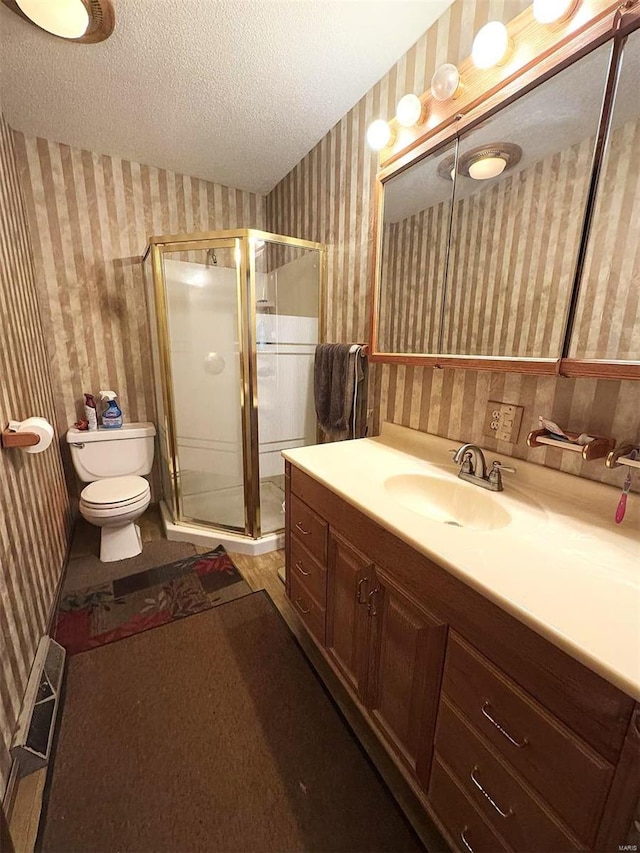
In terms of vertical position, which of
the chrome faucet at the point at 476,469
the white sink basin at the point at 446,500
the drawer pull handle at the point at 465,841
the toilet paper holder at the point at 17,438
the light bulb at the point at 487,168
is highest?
the light bulb at the point at 487,168

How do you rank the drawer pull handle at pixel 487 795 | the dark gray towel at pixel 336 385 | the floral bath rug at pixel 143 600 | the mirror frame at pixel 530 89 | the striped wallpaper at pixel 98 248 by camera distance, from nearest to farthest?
the drawer pull handle at pixel 487 795 → the mirror frame at pixel 530 89 → the floral bath rug at pixel 143 600 → the dark gray towel at pixel 336 385 → the striped wallpaper at pixel 98 248

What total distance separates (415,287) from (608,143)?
658 millimetres

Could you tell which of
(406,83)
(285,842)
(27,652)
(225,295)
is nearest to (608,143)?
(406,83)

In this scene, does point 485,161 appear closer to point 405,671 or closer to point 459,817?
point 405,671

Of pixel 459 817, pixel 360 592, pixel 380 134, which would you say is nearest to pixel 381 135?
pixel 380 134

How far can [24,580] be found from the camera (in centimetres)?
128

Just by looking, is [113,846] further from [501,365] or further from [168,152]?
[168,152]

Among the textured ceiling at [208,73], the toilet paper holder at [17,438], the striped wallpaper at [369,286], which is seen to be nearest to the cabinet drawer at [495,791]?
the striped wallpaper at [369,286]

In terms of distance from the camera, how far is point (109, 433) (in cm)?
223

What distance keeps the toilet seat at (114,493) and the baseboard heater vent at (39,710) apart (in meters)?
0.67

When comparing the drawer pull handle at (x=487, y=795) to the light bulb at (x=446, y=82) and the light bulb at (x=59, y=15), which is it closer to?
the light bulb at (x=446, y=82)

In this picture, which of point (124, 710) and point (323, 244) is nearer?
point (124, 710)

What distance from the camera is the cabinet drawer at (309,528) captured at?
47.6 inches

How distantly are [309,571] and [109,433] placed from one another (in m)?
1.71
